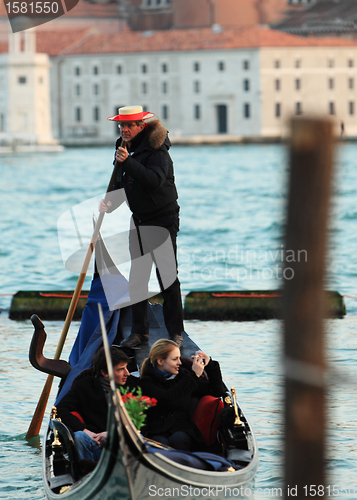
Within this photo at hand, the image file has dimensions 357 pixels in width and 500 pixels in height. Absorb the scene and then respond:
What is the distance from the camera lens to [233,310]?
8438 mm

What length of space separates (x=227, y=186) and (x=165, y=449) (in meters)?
28.3

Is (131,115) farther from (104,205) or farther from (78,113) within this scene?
(78,113)

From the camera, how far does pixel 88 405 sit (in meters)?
3.87

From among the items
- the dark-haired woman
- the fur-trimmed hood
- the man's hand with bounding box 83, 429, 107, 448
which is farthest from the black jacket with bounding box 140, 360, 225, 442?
the fur-trimmed hood

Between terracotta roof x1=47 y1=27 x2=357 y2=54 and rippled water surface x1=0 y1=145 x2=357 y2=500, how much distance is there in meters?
21.2

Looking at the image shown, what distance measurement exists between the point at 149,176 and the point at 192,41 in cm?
5582

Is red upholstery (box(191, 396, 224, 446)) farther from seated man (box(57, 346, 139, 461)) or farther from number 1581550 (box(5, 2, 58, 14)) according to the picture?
number 1581550 (box(5, 2, 58, 14))

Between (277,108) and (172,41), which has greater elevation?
(172,41)

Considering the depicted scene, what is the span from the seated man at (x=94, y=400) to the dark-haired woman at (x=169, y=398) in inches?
3.7

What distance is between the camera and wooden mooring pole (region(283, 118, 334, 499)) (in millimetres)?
2047

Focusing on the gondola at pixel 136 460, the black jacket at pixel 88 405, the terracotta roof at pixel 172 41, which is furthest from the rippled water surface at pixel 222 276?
the terracotta roof at pixel 172 41

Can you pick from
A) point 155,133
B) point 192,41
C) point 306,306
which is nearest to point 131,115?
point 155,133

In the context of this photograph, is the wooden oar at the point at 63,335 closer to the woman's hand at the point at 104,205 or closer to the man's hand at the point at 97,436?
the woman's hand at the point at 104,205

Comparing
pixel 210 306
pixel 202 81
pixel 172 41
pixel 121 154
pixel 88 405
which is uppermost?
pixel 121 154
